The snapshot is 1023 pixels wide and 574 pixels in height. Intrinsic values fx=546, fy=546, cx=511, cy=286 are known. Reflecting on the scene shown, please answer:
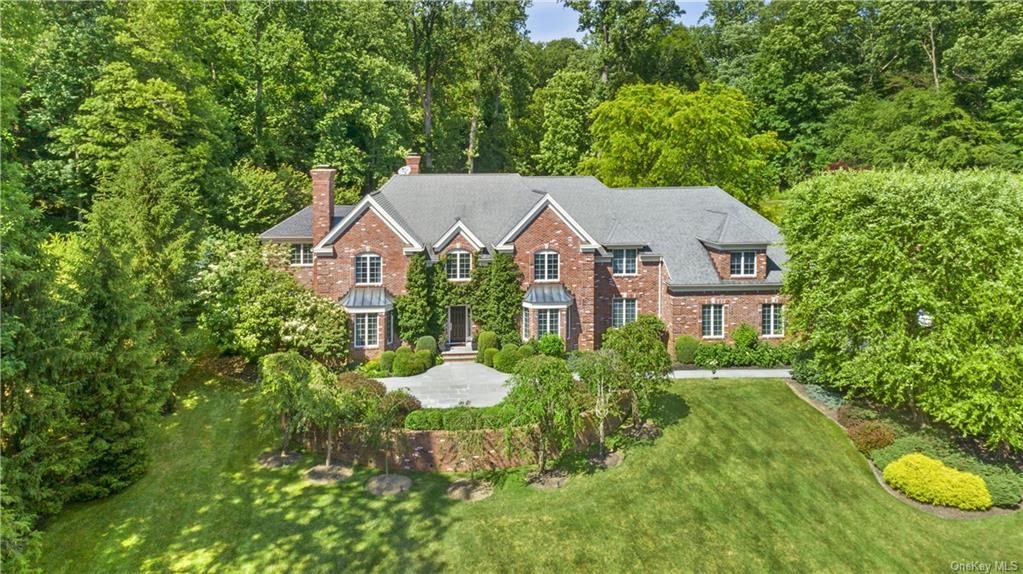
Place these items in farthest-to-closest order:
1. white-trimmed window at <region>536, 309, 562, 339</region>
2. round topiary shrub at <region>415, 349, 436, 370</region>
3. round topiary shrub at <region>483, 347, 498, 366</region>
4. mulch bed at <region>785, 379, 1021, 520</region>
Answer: white-trimmed window at <region>536, 309, 562, 339</region> → round topiary shrub at <region>483, 347, 498, 366</region> → round topiary shrub at <region>415, 349, 436, 370</region> → mulch bed at <region>785, 379, 1021, 520</region>

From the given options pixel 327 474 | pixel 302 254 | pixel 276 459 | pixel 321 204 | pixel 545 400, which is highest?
pixel 321 204

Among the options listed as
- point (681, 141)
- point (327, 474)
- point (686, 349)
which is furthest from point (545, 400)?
point (681, 141)

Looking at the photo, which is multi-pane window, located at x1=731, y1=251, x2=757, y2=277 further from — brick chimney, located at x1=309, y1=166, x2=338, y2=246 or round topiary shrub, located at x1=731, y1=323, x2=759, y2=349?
brick chimney, located at x1=309, y1=166, x2=338, y2=246

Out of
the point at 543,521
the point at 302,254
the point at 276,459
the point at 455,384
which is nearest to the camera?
the point at 543,521

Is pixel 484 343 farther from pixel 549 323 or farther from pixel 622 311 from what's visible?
pixel 622 311

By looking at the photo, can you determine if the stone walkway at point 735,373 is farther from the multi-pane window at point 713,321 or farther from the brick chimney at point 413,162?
the brick chimney at point 413,162

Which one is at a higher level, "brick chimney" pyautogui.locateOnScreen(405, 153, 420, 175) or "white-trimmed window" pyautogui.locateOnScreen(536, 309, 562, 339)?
"brick chimney" pyautogui.locateOnScreen(405, 153, 420, 175)

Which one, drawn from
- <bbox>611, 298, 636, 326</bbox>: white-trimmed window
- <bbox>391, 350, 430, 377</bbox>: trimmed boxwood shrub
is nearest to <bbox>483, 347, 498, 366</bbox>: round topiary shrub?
<bbox>391, 350, 430, 377</bbox>: trimmed boxwood shrub
